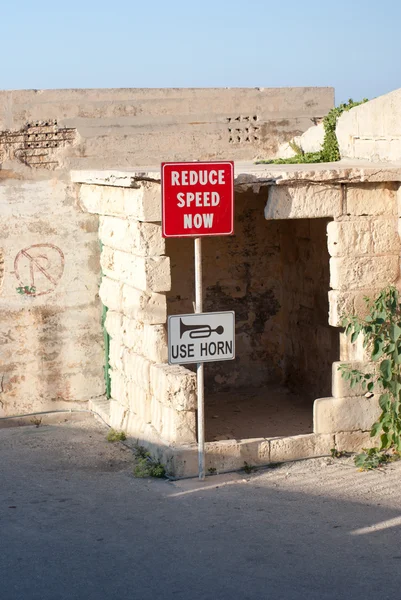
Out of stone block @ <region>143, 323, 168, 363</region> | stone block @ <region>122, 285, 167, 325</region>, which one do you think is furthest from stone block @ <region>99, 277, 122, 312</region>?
stone block @ <region>143, 323, 168, 363</region>

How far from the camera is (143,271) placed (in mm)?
9031

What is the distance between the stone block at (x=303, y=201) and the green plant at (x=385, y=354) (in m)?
0.98

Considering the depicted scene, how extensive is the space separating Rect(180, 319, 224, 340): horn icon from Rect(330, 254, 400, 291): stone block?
150 centimetres

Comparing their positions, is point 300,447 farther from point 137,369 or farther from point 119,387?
point 119,387

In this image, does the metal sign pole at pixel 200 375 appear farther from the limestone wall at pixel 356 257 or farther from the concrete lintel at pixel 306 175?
the limestone wall at pixel 356 257

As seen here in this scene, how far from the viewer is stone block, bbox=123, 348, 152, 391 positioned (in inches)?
367

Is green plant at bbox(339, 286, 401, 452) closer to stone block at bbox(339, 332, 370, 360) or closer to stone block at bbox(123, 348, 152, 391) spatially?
stone block at bbox(339, 332, 370, 360)

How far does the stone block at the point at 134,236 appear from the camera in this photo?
8945 mm

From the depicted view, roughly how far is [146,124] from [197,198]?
10.5ft

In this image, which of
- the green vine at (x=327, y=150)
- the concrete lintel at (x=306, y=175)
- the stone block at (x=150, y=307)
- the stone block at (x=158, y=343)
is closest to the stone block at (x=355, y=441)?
the stone block at (x=158, y=343)

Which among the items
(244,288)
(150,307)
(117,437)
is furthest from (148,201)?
(244,288)

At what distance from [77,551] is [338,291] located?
144 inches

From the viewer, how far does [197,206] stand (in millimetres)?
8148

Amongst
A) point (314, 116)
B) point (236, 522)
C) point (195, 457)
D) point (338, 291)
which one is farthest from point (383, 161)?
point (236, 522)
